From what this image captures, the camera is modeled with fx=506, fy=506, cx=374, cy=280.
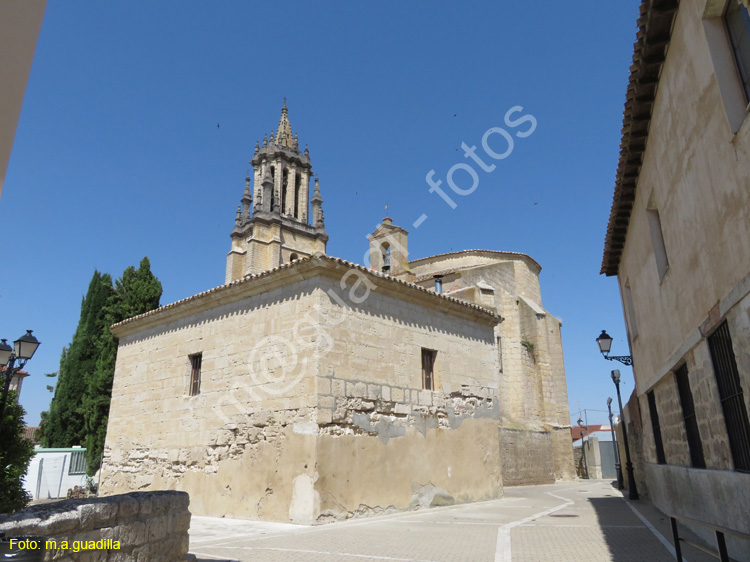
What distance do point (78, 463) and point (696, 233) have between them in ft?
75.1

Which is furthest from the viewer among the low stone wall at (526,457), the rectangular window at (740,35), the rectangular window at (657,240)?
the low stone wall at (526,457)

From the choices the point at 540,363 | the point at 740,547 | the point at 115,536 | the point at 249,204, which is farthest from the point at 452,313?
the point at 249,204

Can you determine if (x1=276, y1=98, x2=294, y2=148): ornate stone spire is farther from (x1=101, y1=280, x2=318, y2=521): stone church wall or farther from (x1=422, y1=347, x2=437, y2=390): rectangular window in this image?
(x1=422, y1=347, x2=437, y2=390): rectangular window

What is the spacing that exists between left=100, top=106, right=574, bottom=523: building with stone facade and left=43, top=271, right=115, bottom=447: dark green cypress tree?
10.4 metres

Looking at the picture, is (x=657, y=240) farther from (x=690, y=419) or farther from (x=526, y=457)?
(x=526, y=457)

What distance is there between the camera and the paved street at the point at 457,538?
6332 mm

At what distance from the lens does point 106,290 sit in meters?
26.2

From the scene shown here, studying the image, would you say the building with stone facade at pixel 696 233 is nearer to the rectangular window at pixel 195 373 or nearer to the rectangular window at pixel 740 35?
the rectangular window at pixel 740 35

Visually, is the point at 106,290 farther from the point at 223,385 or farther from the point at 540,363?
the point at 540,363

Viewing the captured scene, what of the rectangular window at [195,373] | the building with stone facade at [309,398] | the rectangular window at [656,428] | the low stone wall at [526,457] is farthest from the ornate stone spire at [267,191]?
the rectangular window at [656,428]

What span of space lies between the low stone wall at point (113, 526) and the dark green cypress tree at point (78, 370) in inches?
808

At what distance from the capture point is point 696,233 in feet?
19.3

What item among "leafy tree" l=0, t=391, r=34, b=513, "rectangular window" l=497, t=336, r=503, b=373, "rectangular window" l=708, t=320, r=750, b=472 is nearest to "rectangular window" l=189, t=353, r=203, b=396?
"leafy tree" l=0, t=391, r=34, b=513

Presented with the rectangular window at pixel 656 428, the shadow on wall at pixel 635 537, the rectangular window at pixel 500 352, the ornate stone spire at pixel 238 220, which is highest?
the ornate stone spire at pixel 238 220
